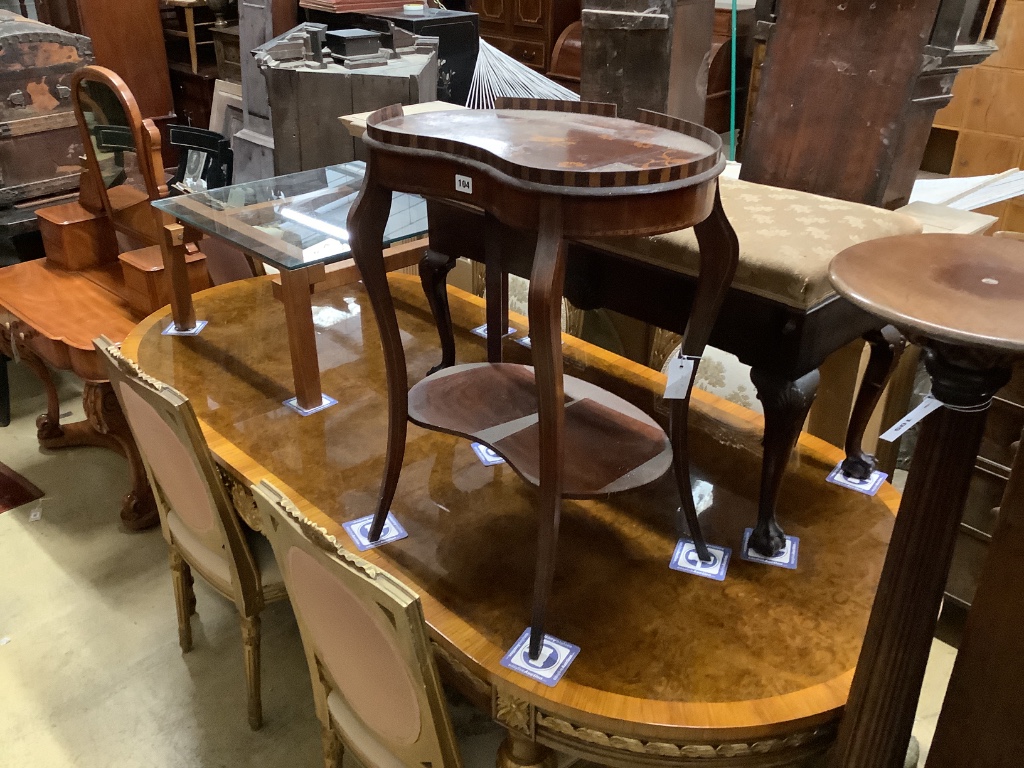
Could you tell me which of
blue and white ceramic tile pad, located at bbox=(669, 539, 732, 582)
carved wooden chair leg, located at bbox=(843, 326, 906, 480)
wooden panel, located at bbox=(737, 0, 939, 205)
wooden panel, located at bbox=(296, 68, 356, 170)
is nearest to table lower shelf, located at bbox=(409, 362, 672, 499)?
blue and white ceramic tile pad, located at bbox=(669, 539, 732, 582)

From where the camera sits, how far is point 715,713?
1189 mm

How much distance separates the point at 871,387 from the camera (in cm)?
163

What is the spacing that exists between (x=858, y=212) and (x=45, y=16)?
4.36 metres

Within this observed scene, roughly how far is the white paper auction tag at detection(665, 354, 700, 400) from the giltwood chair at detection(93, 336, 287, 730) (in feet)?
2.66

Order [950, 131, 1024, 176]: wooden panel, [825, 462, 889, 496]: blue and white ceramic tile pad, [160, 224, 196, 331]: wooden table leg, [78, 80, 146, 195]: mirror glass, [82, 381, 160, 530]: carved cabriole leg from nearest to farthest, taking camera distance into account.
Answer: [825, 462, 889, 496]: blue and white ceramic tile pad
[160, 224, 196, 331]: wooden table leg
[82, 381, 160, 530]: carved cabriole leg
[78, 80, 146, 195]: mirror glass
[950, 131, 1024, 176]: wooden panel

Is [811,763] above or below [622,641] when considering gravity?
below

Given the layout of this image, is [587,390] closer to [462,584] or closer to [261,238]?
[462,584]

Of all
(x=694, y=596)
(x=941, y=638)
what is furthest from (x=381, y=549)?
(x=941, y=638)

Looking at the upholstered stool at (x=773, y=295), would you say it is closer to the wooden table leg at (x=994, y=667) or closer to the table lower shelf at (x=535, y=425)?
the table lower shelf at (x=535, y=425)

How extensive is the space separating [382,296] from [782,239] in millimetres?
693

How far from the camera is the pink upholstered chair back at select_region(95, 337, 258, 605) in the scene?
145cm

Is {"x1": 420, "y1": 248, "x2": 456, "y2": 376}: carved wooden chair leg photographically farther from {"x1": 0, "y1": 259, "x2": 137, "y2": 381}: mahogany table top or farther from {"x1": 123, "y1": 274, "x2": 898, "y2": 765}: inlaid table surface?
{"x1": 0, "y1": 259, "x2": 137, "y2": 381}: mahogany table top

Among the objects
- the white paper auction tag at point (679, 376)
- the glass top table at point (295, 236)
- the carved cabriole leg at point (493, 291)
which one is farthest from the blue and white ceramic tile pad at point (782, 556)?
the glass top table at point (295, 236)

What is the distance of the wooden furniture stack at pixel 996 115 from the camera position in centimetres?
336
